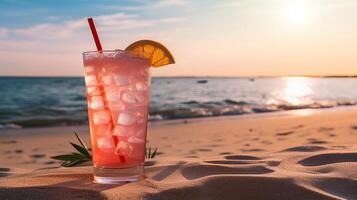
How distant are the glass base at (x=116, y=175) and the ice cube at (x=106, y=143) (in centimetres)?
9

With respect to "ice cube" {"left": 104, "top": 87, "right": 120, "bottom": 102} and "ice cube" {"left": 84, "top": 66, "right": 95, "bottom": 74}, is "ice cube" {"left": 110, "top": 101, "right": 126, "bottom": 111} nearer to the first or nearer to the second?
"ice cube" {"left": 104, "top": 87, "right": 120, "bottom": 102}

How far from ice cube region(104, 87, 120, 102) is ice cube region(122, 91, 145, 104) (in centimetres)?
3

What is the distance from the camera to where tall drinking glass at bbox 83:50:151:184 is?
1.81 meters

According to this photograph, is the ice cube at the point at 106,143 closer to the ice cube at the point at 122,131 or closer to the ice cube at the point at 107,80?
the ice cube at the point at 122,131

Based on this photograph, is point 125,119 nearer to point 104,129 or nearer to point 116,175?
point 104,129

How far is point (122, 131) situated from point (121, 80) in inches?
8.9

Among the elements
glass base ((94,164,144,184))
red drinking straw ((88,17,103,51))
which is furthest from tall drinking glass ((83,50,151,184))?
red drinking straw ((88,17,103,51))

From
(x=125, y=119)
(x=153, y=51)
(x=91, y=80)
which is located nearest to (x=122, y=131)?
(x=125, y=119)

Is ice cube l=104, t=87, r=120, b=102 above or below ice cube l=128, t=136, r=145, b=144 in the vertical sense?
above

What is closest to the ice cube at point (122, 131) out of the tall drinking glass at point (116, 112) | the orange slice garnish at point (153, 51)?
the tall drinking glass at point (116, 112)

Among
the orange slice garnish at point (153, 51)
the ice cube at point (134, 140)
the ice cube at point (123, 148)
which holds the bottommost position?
the ice cube at point (123, 148)

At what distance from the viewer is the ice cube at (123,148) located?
181 cm

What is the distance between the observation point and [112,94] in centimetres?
185

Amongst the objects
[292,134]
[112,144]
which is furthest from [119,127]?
[292,134]
